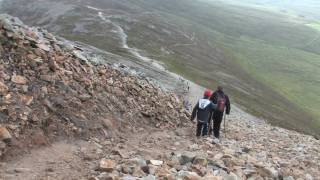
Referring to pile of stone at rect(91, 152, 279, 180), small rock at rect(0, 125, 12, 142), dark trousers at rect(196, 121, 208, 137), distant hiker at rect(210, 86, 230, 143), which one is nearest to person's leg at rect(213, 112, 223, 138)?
distant hiker at rect(210, 86, 230, 143)

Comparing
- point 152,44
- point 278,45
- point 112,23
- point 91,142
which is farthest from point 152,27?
point 91,142

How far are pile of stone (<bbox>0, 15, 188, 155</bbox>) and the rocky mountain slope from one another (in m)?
0.05

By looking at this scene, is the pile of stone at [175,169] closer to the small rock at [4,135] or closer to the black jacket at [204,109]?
the small rock at [4,135]

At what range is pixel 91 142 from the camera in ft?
76.9

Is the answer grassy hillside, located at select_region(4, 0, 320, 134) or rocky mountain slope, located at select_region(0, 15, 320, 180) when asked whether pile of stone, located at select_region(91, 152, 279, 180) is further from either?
grassy hillside, located at select_region(4, 0, 320, 134)

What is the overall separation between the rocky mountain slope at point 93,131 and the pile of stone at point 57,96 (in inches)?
1.9

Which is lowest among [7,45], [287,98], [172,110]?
[287,98]

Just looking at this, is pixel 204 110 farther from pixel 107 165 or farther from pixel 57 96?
pixel 107 165

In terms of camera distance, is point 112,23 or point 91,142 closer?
point 91,142

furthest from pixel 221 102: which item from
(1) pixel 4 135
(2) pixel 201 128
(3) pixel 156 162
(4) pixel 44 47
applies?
(1) pixel 4 135

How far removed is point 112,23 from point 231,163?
13252cm

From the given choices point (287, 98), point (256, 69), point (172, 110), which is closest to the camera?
point (172, 110)

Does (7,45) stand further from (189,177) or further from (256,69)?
(256,69)

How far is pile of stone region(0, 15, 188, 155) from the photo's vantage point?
2181cm
